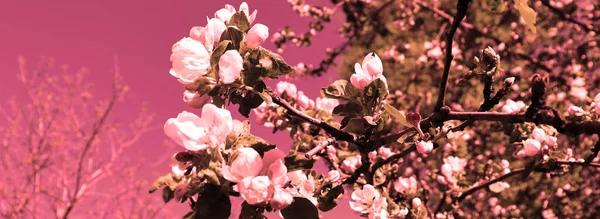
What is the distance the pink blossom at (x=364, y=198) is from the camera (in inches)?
62.1

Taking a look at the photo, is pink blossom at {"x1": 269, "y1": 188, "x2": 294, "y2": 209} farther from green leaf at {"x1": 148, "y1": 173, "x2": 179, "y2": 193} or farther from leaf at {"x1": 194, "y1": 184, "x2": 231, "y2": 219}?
green leaf at {"x1": 148, "y1": 173, "x2": 179, "y2": 193}

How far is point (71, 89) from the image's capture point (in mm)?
8352

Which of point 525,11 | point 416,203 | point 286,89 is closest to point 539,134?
point 416,203

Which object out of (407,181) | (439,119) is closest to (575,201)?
(407,181)

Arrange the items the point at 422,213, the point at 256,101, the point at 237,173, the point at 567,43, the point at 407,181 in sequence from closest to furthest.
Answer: the point at 237,173
the point at 256,101
the point at 422,213
the point at 407,181
the point at 567,43

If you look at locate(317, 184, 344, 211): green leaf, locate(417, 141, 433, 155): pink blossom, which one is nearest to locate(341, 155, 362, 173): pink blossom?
locate(317, 184, 344, 211): green leaf

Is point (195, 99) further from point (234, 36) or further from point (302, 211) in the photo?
point (302, 211)

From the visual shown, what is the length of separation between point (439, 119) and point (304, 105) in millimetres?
1081

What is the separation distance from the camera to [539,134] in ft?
5.78

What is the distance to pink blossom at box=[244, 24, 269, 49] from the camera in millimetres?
1091

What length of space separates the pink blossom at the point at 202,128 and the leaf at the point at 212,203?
0.33 feet

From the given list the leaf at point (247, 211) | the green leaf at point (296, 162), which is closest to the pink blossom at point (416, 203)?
the green leaf at point (296, 162)

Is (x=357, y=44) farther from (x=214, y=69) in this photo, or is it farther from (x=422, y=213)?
(x=214, y=69)

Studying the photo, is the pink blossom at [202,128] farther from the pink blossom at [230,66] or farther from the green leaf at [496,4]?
the green leaf at [496,4]
